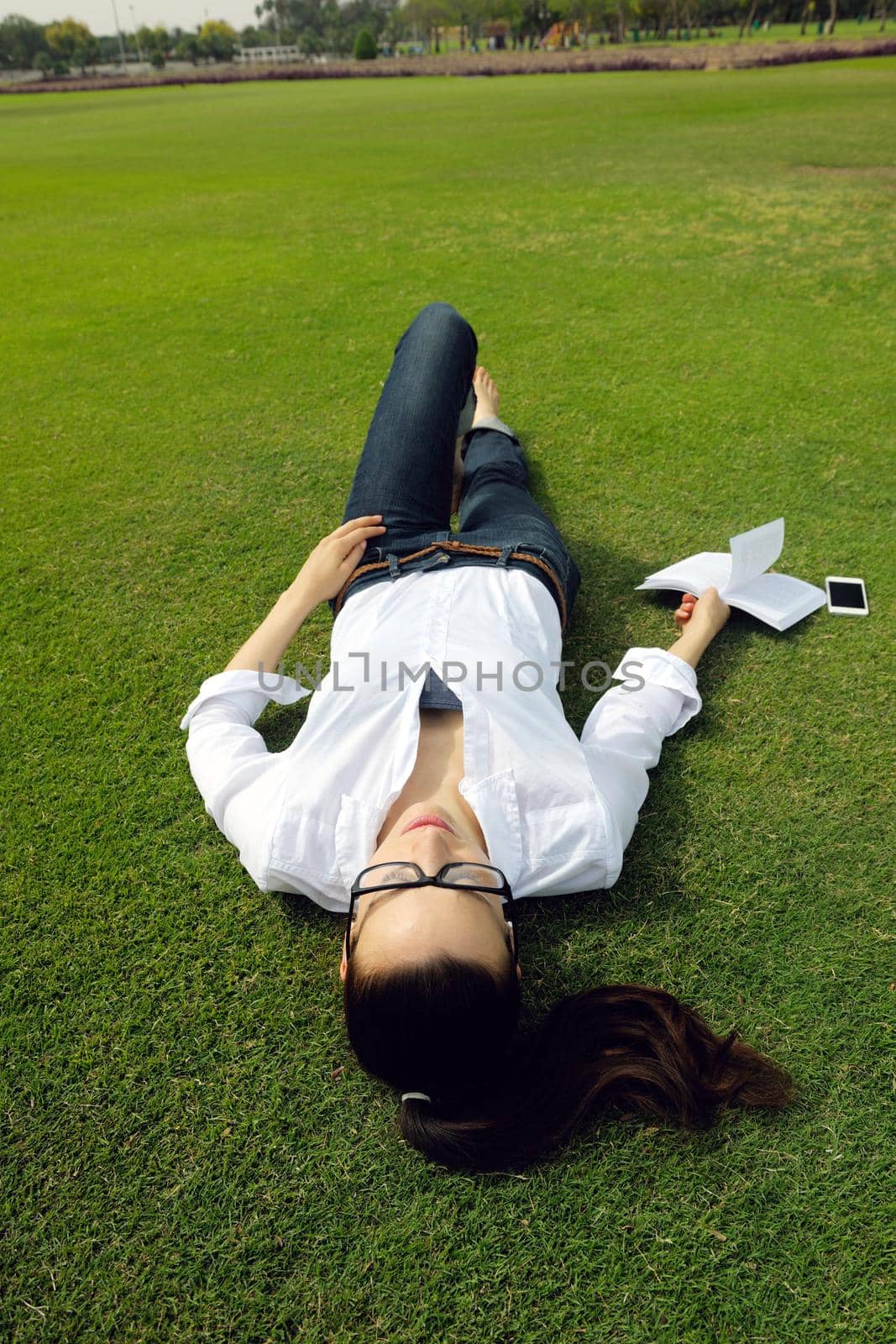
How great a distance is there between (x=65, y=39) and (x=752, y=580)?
14303cm

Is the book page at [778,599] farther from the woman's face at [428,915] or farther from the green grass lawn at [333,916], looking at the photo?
the woman's face at [428,915]

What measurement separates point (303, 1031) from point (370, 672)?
1.00 m

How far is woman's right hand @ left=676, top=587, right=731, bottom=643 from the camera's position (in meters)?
3.16

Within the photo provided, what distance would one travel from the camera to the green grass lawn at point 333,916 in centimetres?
176

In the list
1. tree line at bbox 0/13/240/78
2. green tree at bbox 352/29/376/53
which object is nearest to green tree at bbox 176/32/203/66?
tree line at bbox 0/13/240/78

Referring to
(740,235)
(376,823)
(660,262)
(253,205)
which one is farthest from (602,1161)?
(253,205)

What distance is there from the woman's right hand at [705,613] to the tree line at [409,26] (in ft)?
220

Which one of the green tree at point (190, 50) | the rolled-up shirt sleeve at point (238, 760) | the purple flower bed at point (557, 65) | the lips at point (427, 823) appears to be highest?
the green tree at point (190, 50)

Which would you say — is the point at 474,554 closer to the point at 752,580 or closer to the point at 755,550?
the point at 755,550

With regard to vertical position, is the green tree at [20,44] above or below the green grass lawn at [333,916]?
above

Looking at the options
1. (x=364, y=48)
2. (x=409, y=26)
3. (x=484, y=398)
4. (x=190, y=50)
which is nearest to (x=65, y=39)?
(x=190, y=50)

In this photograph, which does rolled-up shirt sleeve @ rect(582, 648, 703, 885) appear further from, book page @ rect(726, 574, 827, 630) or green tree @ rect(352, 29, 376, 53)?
green tree @ rect(352, 29, 376, 53)

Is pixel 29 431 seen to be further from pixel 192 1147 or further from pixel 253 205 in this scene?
pixel 253 205

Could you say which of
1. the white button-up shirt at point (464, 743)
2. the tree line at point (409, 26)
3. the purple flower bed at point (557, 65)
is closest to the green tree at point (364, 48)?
the tree line at point (409, 26)
